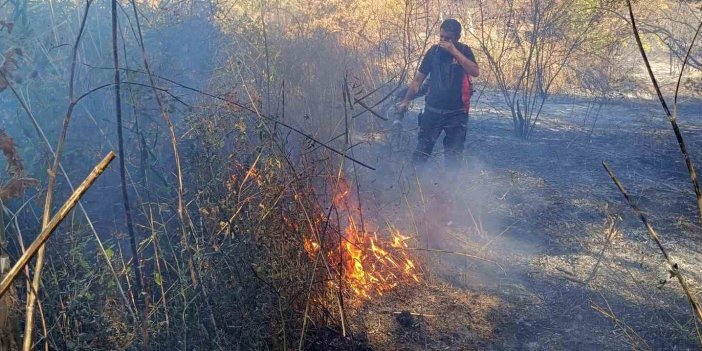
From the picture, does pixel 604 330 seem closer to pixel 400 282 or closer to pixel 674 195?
pixel 400 282

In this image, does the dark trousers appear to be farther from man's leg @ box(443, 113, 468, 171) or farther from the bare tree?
the bare tree

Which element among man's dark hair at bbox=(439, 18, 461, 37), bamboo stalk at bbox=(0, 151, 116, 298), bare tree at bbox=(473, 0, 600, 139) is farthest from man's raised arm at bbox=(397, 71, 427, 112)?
bamboo stalk at bbox=(0, 151, 116, 298)

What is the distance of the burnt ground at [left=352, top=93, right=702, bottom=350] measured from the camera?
11.1ft

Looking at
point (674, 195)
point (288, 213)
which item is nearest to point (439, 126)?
point (674, 195)

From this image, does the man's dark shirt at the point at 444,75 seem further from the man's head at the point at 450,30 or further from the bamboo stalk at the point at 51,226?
the bamboo stalk at the point at 51,226

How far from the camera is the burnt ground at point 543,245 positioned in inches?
133

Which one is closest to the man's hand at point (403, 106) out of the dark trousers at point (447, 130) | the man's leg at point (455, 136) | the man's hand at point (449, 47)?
the dark trousers at point (447, 130)

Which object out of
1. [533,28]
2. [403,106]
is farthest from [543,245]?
[533,28]

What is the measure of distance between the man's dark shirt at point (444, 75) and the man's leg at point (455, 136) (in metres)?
0.12

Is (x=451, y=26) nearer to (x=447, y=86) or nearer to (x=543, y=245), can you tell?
(x=447, y=86)

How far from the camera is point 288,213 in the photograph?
3.04 metres

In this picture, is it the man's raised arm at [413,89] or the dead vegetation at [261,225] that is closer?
the dead vegetation at [261,225]

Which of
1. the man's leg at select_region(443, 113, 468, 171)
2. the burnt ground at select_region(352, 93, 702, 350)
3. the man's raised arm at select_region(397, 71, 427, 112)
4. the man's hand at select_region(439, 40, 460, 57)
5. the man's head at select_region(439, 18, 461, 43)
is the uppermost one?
the man's head at select_region(439, 18, 461, 43)

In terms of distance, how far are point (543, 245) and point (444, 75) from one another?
1898 mm
